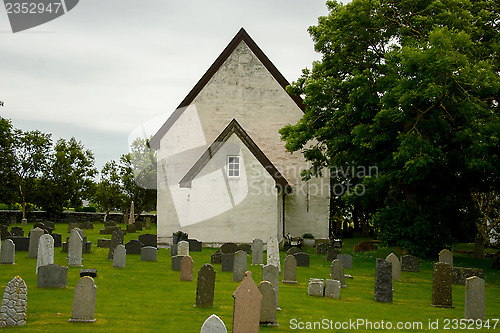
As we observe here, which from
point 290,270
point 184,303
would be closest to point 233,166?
point 290,270

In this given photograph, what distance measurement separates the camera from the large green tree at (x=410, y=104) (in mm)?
18750

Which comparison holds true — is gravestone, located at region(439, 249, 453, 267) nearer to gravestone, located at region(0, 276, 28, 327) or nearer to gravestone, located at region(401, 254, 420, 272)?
gravestone, located at region(401, 254, 420, 272)

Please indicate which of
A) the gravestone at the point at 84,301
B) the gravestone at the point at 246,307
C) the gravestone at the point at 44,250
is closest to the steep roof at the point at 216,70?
the gravestone at the point at 44,250

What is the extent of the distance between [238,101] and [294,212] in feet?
25.8

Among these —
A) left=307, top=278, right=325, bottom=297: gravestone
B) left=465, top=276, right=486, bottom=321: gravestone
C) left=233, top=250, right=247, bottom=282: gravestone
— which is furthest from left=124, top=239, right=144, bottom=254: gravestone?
left=465, top=276, right=486, bottom=321: gravestone

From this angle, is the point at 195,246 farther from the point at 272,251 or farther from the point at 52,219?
the point at 52,219

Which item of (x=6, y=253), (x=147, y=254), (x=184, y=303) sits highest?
(x=6, y=253)

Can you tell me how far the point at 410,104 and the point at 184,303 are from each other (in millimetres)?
13205

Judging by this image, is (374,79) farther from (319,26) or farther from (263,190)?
(263,190)

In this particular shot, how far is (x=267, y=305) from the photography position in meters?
9.73

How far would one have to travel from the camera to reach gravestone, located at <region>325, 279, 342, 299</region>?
12.9 m

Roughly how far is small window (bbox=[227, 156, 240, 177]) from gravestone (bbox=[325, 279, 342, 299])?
12555 millimetres

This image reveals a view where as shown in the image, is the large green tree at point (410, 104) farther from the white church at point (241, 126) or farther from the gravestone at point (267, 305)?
the gravestone at point (267, 305)

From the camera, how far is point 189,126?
2945 cm
